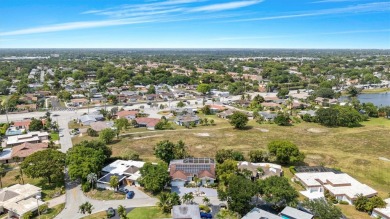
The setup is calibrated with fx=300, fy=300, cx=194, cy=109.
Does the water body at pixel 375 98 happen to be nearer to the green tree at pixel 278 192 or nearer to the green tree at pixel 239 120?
the green tree at pixel 239 120

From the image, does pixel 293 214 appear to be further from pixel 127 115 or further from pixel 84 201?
pixel 127 115

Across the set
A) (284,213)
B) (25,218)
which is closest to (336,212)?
(284,213)

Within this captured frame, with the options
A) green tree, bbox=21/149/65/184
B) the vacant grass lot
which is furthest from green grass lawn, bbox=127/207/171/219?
the vacant grass lot

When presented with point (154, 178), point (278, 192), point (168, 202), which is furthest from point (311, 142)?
point (168, 202)

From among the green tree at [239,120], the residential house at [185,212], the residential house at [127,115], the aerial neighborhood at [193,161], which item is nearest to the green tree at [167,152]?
the aerial neighborhood at [193,161]

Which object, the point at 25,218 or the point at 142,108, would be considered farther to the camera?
the point at 142,108

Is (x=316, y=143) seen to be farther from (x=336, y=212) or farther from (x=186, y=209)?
(x=186, y=209)
